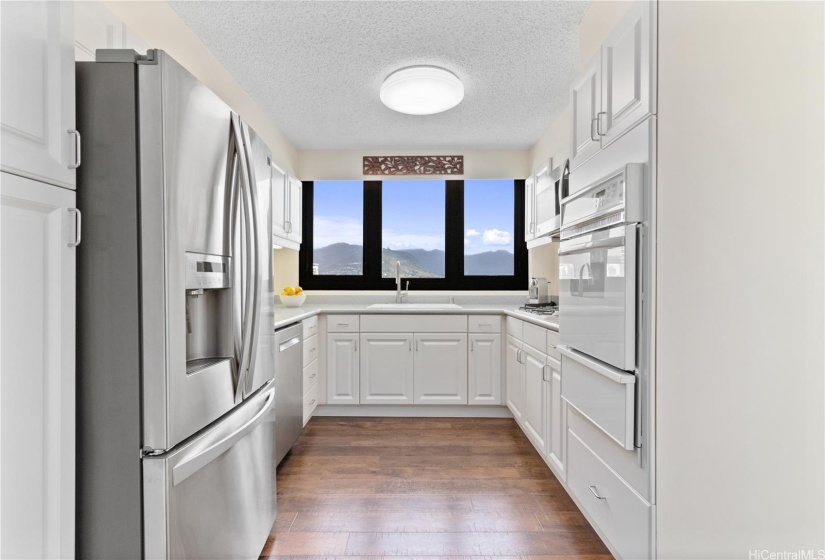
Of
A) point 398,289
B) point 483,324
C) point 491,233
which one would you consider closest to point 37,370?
point 483,324

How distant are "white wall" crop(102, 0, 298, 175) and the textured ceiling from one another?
0.16 feet

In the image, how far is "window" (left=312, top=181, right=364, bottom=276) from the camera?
4.17 meters

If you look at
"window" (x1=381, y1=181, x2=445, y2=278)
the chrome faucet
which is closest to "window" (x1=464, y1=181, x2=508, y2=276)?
"window" (x1=381, y1=181, x2=445, y2=278)

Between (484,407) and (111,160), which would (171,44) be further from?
(484,407)

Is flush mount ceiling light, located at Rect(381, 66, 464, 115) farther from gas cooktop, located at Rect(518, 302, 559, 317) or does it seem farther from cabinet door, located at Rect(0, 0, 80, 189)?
cabinet door, located at Rect(0, 0, 80, 189)

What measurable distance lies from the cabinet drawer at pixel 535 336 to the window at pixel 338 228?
6.27 feet

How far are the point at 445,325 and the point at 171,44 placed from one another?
8.09ft

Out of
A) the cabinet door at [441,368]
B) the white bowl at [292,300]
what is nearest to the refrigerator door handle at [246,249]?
the cabinet door at [441,368]

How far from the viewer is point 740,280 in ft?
3.18

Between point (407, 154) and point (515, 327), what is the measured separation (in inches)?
78.2

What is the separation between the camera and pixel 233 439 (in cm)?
137

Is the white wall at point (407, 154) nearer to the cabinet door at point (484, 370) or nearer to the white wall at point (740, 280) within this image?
the cabinet door at point (484, 370)

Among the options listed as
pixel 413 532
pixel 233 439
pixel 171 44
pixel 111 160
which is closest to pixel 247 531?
pixel 233 439

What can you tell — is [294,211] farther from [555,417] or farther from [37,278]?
[37,278]
